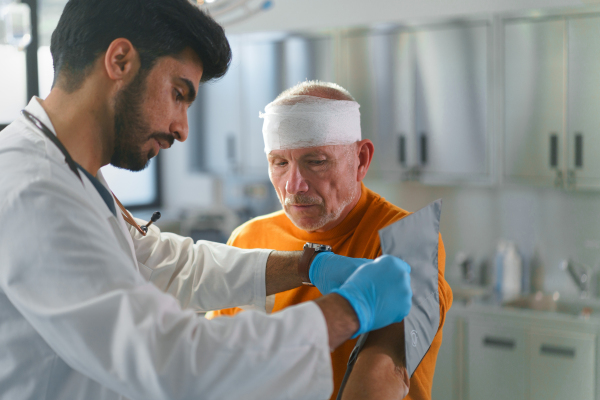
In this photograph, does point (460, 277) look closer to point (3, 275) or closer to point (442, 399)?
point (442, 399)

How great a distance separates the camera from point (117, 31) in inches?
41.7

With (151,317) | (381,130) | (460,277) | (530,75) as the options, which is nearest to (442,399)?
(460,277)

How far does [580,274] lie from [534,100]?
1.05m

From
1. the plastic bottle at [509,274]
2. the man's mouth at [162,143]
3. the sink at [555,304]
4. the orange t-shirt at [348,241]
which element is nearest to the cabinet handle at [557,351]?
the sink at [555,304]

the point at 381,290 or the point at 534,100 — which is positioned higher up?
the point at 534,100

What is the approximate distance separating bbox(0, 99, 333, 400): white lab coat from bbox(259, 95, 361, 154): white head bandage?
0.66 metres

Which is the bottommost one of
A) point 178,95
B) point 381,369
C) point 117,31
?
point 381,369

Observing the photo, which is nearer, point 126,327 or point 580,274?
point 126,327

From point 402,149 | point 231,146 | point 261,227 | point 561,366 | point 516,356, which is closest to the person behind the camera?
point 261,227

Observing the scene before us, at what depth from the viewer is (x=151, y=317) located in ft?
2.71

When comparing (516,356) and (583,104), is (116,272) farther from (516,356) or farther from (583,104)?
(583,104)

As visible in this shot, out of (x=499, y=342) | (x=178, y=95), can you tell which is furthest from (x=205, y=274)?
(x=499, y=342)

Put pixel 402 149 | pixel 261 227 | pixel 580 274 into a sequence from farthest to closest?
pixel 402 149, pixel 580 274, pixel 261 227

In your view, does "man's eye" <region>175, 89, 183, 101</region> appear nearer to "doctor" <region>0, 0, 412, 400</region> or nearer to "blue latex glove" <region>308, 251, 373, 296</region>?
"doctor" <region>0, 0, 412, 400</region>
